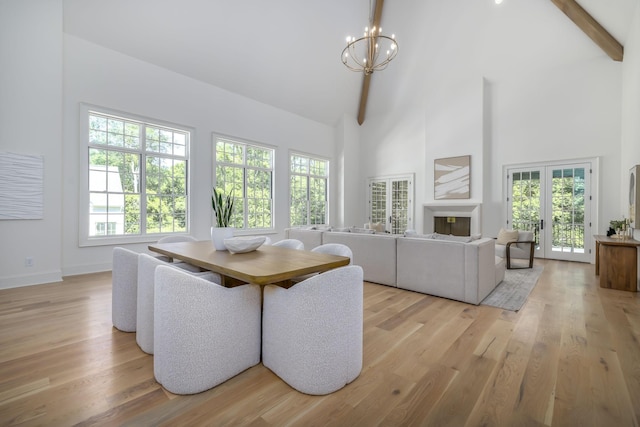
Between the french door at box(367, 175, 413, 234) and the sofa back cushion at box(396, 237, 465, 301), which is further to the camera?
the french door at box(367, 175, 413, 234)

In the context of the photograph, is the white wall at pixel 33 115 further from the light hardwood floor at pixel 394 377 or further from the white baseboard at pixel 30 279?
the light hardwood floor at pixel 394 377

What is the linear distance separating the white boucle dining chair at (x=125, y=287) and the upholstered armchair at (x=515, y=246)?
572 centimetres

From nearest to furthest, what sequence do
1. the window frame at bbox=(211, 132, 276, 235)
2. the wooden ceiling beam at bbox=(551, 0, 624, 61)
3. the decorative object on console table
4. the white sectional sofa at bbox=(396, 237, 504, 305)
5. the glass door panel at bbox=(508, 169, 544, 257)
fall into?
the white sectional sofa at bbox=(396, 237, 504, 305)
the decorative object on console table
the wooden ceiling beam at bbox=(551, 0, 624, 61)
the window frame at bbox=(211, 132, 276, 235)
the glass door panel at bbox=(508, 169, 544, 257)

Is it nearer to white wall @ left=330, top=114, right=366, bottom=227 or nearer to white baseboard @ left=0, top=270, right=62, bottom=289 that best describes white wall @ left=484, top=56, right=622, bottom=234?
white wall @ left=330, top=114, right=366, bottom=227

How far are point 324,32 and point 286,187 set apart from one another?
11.9 ft

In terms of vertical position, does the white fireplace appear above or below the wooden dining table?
above

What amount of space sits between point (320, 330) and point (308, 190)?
6.70 metres

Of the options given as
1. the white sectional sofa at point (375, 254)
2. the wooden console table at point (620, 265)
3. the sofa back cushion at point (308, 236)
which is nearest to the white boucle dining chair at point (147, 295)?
the white sectional sofa at point (375, 254)

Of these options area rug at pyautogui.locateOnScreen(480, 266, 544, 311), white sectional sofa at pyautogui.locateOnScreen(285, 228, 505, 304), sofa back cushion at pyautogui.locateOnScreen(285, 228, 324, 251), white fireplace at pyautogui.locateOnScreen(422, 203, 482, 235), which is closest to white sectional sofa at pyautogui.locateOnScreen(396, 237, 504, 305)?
white sectional sofa at pyautogui.locateOnScreen(285, 228, 505, 304)

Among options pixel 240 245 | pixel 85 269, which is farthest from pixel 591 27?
pixel 85 269

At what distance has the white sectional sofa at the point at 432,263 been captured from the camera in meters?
3.34

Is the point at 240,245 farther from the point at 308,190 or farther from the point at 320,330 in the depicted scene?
the point at 308,190

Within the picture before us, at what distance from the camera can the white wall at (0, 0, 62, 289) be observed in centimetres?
375

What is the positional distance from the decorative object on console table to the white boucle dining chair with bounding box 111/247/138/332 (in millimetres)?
6267
